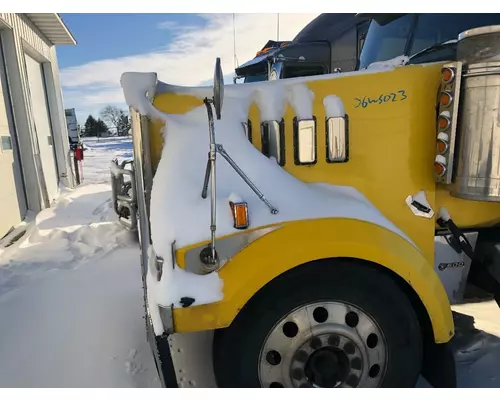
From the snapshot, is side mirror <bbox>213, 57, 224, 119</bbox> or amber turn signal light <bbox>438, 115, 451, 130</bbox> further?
amber turn signal light <bbox>438, 115, 451, 130</bbox>

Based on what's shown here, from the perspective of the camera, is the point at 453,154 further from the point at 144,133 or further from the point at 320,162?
the point at 144,133

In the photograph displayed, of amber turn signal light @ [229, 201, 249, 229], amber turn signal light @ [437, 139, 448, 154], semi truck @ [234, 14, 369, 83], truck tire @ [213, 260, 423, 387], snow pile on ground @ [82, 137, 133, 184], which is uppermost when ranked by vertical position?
semi truck @ [234, 14, 369, 83]

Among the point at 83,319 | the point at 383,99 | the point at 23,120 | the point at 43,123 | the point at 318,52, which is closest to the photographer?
the point at 383,99

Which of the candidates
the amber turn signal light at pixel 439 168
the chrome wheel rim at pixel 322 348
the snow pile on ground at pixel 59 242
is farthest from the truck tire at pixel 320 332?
the snow pile on ground at pixel 59 242

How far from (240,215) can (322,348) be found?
2.49 feet

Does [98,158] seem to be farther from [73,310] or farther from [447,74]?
[447,74]

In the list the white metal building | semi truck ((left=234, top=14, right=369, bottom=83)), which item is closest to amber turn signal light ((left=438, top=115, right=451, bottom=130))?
semi truck ((left=234, top=14, right=369, bottom=83))

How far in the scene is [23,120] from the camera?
7.70 meters

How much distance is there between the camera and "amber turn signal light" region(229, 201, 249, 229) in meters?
1.93

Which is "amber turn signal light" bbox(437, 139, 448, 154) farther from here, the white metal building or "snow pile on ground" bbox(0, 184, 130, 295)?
the white metal building

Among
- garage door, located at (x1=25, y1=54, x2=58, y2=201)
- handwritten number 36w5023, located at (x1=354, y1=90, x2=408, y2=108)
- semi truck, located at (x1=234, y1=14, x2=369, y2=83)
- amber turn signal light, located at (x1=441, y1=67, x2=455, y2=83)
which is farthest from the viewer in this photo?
garage door, located at (x1=25, y1=54, x2=58, y2=201)

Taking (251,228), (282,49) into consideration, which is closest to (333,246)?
(251,228)

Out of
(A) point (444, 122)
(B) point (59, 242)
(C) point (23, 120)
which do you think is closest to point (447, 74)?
(A) point (444, 122)

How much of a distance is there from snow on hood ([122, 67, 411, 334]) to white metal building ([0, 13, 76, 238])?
206 inches
